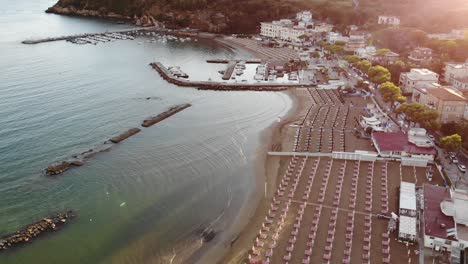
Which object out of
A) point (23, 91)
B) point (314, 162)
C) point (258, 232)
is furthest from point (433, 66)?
point (23, 91)

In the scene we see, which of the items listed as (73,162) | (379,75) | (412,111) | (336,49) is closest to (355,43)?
(336,49)

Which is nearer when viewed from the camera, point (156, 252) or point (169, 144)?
point (156, 252)

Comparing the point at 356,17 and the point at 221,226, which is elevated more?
the point at 356,17

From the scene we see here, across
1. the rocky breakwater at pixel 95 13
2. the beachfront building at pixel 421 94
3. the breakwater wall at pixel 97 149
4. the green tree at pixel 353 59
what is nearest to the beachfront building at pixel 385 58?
the green tree at pixel 353 59

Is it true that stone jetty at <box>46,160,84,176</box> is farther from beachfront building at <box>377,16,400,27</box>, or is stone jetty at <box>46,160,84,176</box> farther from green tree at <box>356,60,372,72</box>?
beachfront building at <box>377,16,400,27</box>

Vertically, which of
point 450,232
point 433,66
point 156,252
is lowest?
point 156,252

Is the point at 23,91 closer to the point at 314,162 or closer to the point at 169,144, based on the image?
the point at 169,144

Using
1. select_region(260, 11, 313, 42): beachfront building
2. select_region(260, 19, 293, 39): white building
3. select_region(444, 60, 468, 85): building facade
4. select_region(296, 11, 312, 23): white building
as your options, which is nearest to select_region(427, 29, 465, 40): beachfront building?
select_region(444, 60, 468, 85): building facade
